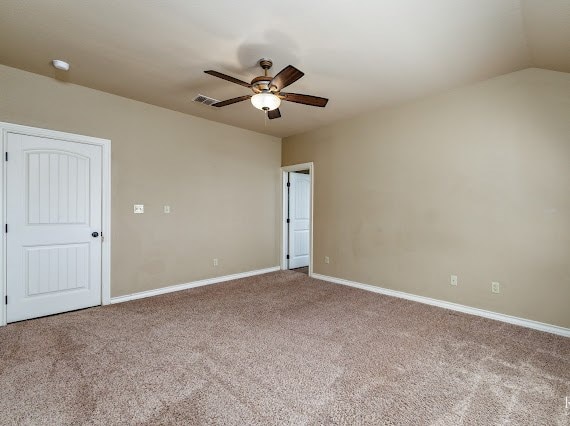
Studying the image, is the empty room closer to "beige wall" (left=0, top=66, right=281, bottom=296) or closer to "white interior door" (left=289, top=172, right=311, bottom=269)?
"beige wall" (left=0, top=66, right=281, bottom=296)

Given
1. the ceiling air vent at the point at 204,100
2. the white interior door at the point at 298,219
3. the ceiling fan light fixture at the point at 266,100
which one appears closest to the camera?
the ceiling fan light fixture at the point at 266,100

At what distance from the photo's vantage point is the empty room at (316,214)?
205 centimetres

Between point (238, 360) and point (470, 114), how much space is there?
3736 millimetres

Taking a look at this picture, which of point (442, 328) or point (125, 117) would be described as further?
point (125, 117)

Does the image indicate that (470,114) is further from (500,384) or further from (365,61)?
(500,384)

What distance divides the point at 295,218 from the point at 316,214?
0.90 meters

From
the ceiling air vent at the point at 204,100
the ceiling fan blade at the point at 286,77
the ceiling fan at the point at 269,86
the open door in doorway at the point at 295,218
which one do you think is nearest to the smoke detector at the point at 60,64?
the ceiling air vent at the point at 204,100

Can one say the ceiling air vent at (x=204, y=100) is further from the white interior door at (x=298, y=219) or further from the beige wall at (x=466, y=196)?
the white interior door at (x=298, y=219)

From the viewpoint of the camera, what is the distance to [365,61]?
9.46 ft

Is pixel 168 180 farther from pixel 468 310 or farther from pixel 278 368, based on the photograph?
pixel 468 310

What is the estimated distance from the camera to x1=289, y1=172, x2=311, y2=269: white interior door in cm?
605

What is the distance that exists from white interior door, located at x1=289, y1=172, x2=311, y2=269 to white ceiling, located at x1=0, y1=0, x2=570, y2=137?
8.87 feet

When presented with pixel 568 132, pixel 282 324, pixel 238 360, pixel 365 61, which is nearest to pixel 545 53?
pixel 568 132

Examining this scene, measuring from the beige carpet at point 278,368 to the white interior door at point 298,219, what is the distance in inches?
101
